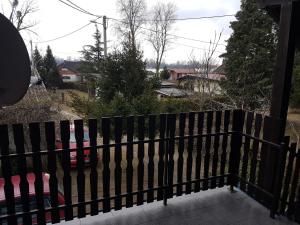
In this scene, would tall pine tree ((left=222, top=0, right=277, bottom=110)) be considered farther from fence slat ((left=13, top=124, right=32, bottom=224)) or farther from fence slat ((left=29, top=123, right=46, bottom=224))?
fence slat ((left=13, top=124, right=32, bottom=224))

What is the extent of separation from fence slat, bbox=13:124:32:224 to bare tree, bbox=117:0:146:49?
1647cm

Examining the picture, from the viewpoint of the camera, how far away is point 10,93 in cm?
127

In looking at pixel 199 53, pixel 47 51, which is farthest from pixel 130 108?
pixel 47 51

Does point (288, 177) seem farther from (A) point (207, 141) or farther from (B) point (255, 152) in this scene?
(A) point (207, 141)

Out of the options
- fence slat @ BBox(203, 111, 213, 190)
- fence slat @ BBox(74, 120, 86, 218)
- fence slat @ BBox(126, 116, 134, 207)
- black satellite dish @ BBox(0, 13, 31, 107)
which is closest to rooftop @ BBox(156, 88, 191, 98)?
fence slat @ BBox(203, 111, 213, 190)

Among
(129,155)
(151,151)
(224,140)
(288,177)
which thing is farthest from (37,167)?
(288,177)

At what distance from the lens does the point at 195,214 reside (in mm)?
2805

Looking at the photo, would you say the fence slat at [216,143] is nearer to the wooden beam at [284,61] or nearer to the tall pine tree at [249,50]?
the wooden beam at [284,61]

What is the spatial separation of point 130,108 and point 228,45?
871cm

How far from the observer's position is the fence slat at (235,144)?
10.4 ft

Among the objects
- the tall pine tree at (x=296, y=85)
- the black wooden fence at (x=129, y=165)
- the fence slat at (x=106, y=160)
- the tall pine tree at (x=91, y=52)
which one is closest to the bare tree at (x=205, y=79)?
the tall pine tree at (x=296, y=85)

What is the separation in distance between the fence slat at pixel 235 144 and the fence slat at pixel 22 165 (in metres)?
2.43

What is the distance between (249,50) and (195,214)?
1273 cm

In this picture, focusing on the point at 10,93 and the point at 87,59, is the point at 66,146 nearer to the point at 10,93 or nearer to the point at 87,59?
A: the point at 10,93
